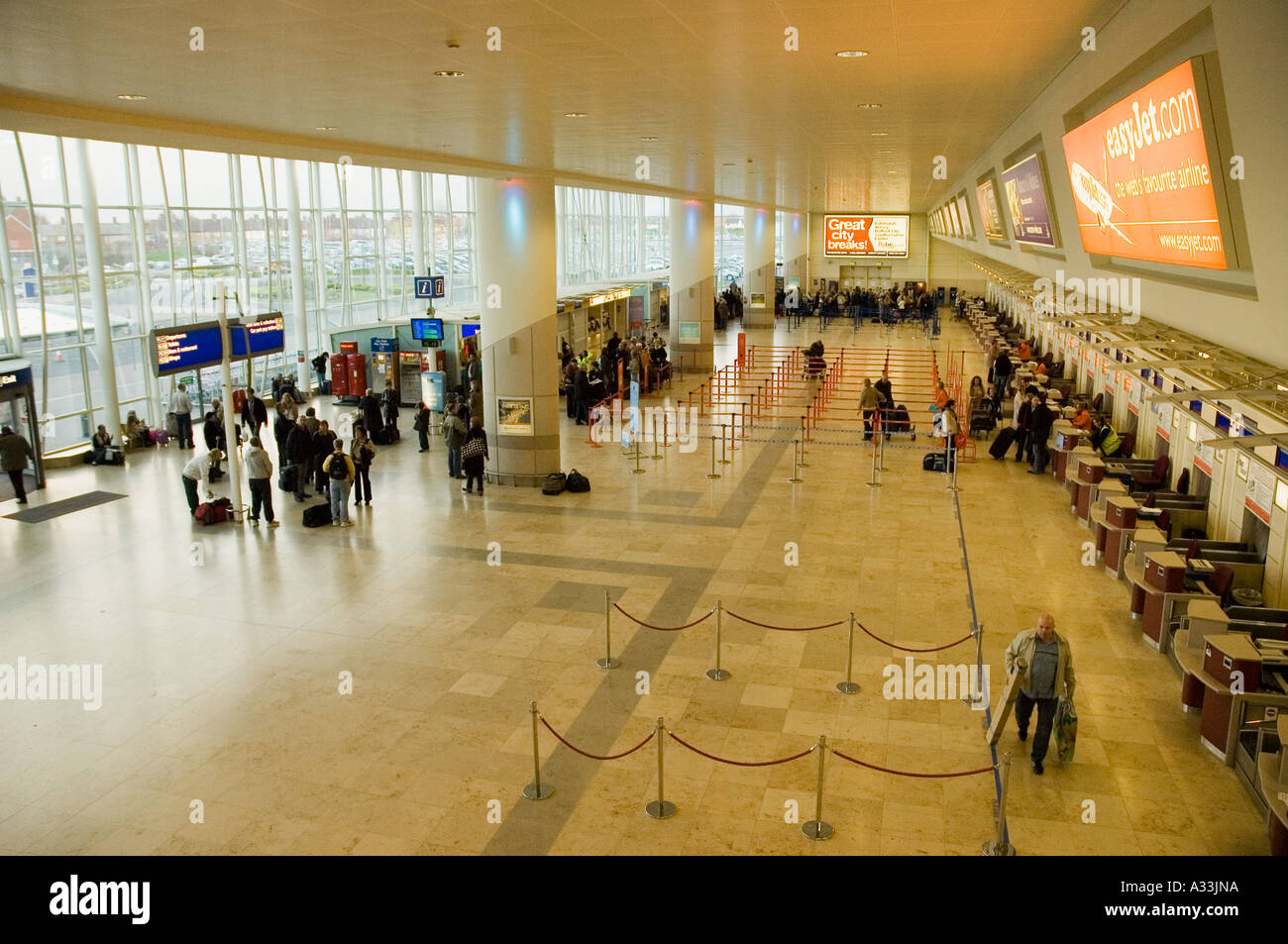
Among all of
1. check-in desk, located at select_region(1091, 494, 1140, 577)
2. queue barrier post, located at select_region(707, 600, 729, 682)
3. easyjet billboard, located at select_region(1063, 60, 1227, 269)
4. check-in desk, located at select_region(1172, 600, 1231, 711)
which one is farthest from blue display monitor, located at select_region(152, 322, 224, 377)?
check-in desk, located at select_region(1172, 600, 1231, 711)

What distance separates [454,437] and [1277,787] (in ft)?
44.5

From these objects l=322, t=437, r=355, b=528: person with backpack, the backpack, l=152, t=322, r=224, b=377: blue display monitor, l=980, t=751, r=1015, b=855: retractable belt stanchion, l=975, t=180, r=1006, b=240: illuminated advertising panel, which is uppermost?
l=975, t=180, r=1006, b=240: illuminated advertising panel

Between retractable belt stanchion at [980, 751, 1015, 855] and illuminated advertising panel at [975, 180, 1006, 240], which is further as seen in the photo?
illuminated advertising panel at [975, 180, 1006, 240]

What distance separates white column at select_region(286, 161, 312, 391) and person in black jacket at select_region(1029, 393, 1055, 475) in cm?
1887

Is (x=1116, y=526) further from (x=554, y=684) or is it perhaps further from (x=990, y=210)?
(x=990, y=210)

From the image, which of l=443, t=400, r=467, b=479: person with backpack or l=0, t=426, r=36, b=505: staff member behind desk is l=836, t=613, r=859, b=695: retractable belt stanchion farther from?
l=0, t=426, r=36, b=505: staff member behind desk

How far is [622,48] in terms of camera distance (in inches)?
299

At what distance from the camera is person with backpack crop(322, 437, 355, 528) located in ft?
47.3

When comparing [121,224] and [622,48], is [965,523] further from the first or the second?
[121,224]

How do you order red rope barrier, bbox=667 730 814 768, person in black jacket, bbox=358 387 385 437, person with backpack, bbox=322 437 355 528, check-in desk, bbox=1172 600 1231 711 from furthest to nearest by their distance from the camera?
person in black jacket, bbox=358 387 385 437 → person with backpack, bbox=322 437 355 528 → check-in desk, bbox=1172 600 1231 711 → red rope barrier, bbox=667 730 814 768

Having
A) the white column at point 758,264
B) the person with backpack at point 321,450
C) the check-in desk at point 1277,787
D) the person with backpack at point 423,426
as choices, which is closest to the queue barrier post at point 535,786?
the check-in desk at point 1277,787

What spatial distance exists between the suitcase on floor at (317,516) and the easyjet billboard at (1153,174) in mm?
11454

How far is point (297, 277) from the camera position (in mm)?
27000

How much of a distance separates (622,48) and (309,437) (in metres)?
10.6
